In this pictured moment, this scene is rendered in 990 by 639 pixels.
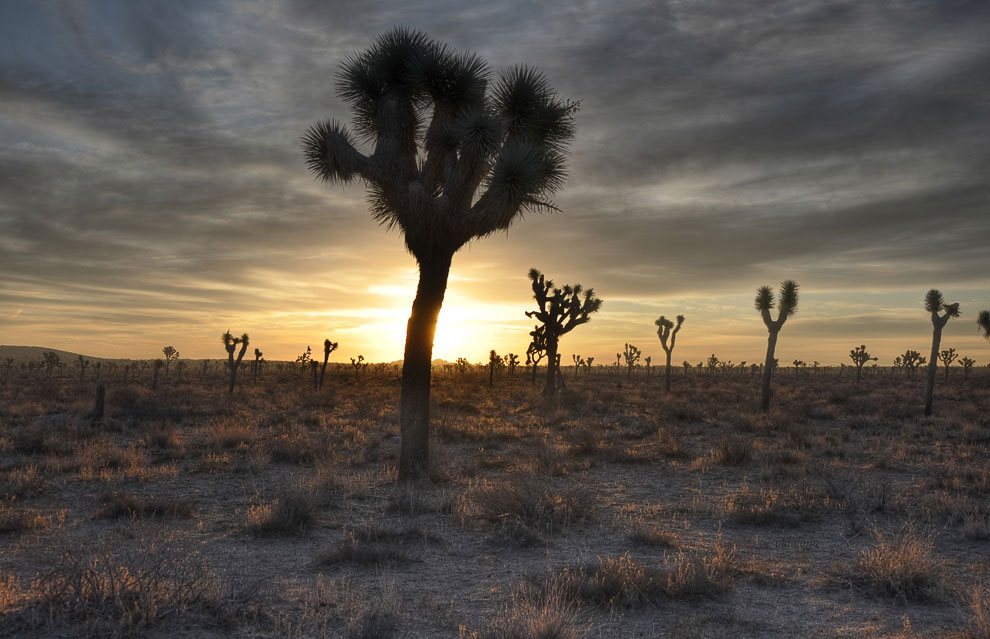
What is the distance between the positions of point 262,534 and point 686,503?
Result: 261 inches

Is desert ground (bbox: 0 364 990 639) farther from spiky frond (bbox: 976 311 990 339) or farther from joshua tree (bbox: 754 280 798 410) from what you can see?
A: spiky frond (bbox: 976 311 990 339)

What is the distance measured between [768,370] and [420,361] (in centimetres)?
2062

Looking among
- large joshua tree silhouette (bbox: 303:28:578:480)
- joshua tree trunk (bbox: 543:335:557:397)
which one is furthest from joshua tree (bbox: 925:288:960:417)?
large joshua tree silhouette (bbox: 303:28:578:480)

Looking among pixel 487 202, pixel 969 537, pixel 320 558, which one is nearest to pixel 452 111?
pixel 487 202

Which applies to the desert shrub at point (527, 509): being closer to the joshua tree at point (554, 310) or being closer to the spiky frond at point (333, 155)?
the spiky frond at point (333, 155)

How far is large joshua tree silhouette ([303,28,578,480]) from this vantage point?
11797 millimetres

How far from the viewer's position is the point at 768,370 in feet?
92.0

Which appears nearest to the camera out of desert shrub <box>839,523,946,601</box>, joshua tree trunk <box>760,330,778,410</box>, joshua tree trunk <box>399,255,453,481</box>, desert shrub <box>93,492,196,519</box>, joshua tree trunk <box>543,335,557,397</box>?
desert shrub <box>839,523,946,601</box>

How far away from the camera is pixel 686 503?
1058 centimetres

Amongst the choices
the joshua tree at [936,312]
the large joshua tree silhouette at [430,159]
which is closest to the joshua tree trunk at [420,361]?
the large joshua tree silhouette at [430,159]

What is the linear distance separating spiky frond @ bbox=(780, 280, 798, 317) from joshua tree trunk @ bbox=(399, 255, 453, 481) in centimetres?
2227

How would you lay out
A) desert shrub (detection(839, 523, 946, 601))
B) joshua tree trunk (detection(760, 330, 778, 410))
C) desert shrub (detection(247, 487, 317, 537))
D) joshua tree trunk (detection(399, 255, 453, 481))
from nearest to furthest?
1. desert shrub (detection(839, 523, 946, 601))
2. desert shrub (detection(247, 487, 317, 537))
3. joshua tree trunk (detection(399, 255, 453, 481))
4. joshua tree trunk (detection(760, 330, 778, 410))

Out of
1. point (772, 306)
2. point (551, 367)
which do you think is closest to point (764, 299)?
point (772, 306)

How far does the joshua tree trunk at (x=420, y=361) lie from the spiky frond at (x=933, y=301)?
88.6 feet
